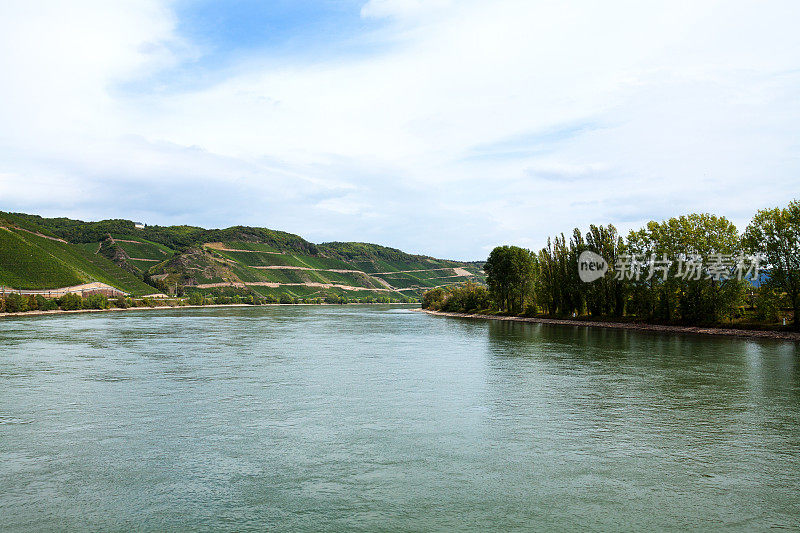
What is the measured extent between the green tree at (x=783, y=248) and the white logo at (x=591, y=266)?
73.0 feet

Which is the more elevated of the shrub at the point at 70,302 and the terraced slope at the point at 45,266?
the terraced slope at the point at 45,266

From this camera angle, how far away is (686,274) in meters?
64.2

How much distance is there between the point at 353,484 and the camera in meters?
13.3

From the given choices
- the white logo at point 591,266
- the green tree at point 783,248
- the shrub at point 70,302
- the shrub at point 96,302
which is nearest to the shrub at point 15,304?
the shrub at point 70,302

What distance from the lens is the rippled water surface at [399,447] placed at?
11.6 meters

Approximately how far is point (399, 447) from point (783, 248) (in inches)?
2166

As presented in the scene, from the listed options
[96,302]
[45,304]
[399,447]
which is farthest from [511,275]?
[45,304]

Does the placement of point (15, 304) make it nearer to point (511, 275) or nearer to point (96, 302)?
point (96, 302)

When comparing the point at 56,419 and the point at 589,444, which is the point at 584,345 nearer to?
the point at 589,444

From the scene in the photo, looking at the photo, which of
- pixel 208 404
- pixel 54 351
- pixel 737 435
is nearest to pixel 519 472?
pixel 737 435

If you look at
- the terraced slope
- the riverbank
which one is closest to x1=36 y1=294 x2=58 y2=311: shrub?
the terraced slope

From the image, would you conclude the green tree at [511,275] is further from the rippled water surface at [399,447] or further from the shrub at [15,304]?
the shrub at [15,304]

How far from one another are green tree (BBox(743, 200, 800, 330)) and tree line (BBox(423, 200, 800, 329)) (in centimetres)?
8

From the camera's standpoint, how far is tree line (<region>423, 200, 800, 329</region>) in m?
55.0
